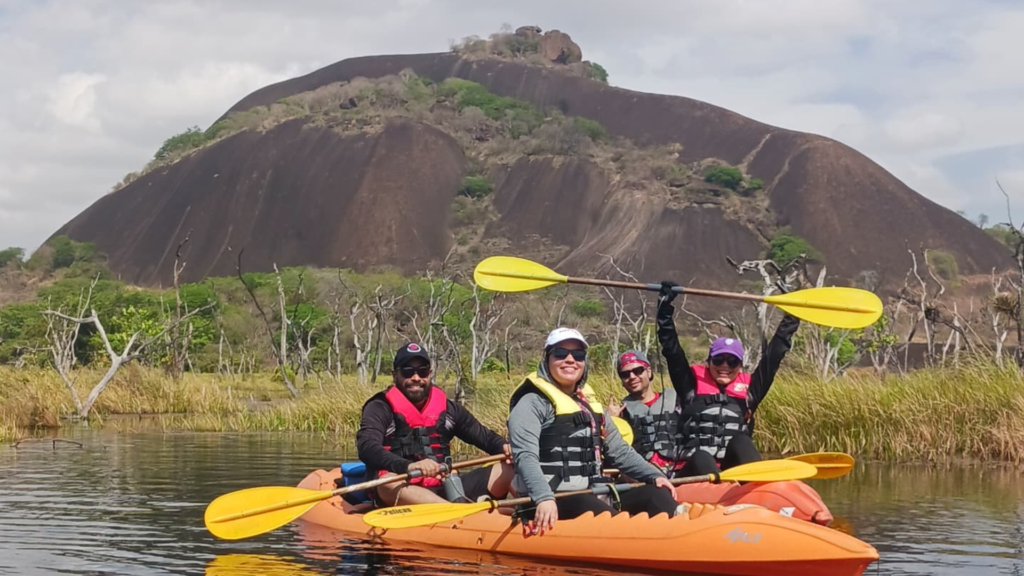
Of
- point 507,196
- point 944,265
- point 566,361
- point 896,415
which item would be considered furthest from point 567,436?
point 507,196

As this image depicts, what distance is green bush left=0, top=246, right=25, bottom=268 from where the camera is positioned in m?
95.9

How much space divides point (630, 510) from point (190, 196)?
103692 mm

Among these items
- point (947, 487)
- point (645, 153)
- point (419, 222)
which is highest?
point (645, 153)

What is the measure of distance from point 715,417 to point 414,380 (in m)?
2.29

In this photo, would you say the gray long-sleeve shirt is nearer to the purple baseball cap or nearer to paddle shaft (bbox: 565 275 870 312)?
the purple baseball cap

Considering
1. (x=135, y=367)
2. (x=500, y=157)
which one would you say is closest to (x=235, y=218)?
(x=500, y=157)

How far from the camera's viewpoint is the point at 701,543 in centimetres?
784

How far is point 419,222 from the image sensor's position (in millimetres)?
100188

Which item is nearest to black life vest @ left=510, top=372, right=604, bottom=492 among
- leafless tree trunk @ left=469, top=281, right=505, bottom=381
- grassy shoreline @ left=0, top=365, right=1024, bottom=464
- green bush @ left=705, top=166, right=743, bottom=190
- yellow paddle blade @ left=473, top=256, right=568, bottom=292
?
yellow paddle blade @ left=473, top=256, right=568, bottom=292

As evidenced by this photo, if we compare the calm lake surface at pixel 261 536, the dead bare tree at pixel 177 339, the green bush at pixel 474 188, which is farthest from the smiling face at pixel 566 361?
the green bush at pixel 474 188

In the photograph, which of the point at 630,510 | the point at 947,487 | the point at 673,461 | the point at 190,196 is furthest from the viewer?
the point at 190,196

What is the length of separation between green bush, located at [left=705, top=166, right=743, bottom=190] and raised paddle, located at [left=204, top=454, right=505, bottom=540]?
9446 cm

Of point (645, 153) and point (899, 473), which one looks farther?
point (645, 153)

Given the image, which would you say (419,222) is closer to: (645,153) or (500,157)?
(500,157)
